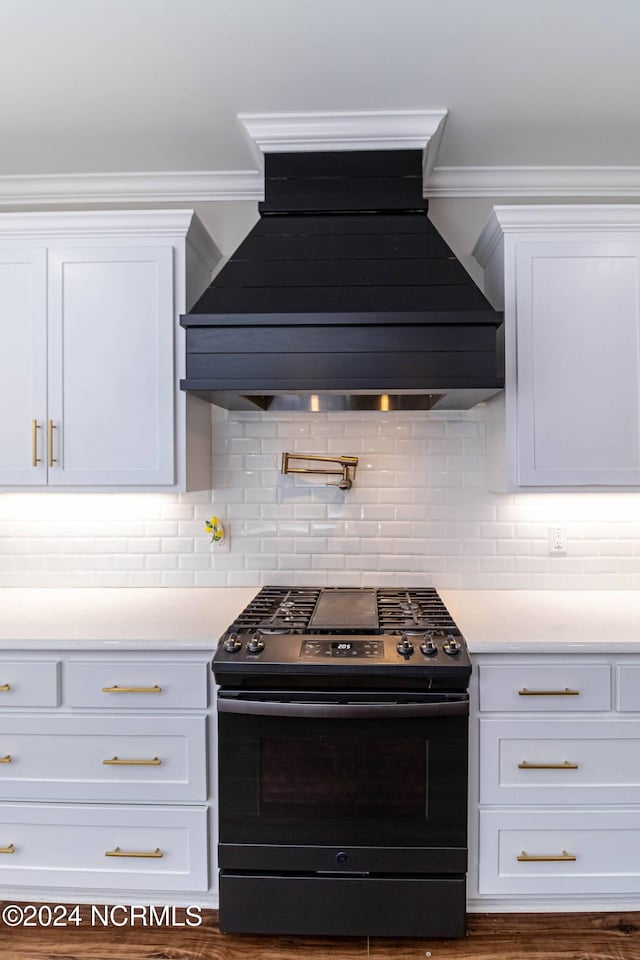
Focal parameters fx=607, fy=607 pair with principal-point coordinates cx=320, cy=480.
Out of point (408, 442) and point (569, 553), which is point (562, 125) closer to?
point (408, 442)

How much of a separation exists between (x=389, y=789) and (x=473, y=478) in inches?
49.7

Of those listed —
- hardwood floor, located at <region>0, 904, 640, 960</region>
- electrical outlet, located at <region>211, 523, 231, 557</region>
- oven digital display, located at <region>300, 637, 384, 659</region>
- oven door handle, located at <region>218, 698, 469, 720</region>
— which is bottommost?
hardwood floor, located at <region>0, 904, 640, 960</region>

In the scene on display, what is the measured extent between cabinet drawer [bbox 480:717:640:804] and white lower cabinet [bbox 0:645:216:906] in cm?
90

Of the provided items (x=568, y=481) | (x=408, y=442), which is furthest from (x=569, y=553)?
(x=408, y=442)

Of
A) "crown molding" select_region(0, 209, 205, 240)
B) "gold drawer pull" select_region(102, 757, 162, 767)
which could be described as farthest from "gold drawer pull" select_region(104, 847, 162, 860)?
"crown molding" select_region(0, 209, 205, 240)

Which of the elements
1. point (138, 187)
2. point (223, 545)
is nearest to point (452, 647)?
point (223, 545)

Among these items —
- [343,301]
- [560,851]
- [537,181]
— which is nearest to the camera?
[560,851]

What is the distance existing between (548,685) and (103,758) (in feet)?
4.63

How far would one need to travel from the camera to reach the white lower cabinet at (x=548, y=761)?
73.7 inches

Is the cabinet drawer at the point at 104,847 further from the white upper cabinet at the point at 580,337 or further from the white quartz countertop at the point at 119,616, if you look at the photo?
the white upper cabinet at the point at 580,337

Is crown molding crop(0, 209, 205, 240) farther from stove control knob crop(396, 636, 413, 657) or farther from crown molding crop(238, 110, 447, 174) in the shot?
stove control knob crop(396, 636, 413, 657)

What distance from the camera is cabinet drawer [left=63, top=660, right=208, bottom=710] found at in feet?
6.22

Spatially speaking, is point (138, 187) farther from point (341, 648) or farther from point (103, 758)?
point (103, 758)

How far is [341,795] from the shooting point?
182 cm
